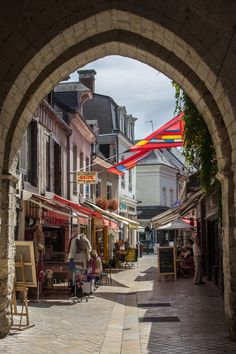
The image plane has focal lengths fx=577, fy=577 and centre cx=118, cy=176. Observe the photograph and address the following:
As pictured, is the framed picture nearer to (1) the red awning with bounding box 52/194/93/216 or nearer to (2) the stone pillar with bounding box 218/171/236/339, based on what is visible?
(2) the stone pillar with bounding box 218/171/236/339

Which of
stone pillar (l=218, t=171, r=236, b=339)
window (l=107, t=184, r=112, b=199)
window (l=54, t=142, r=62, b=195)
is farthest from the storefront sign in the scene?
stone pillar (l=218, t=171, r=236, b=339)

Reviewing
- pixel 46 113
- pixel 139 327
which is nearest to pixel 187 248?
pixel 46 113

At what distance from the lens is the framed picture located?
347 inches

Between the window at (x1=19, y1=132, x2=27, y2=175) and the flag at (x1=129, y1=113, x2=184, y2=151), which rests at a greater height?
the flag at (x1=129, y1=113, x2=184, y2=151)

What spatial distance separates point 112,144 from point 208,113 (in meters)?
25.0

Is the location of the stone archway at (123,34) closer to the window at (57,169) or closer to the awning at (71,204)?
the awning at (71,204)

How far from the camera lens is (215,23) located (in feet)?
24.0

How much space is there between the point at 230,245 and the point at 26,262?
10.3 feet

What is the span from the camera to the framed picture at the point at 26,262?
8.81 m

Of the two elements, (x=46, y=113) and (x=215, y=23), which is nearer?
(x=215, y=23)

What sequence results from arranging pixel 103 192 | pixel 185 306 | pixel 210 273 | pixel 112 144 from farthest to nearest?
1. pixel 112 144
2. pixel 103 192
3. pixel 210 273
4. pixel 185 306

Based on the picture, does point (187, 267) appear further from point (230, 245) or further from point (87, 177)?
point (230, 245)

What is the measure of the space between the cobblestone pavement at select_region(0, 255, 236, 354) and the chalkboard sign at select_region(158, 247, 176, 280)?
150 inches

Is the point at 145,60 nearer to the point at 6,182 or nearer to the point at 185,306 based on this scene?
the point at 6,182
